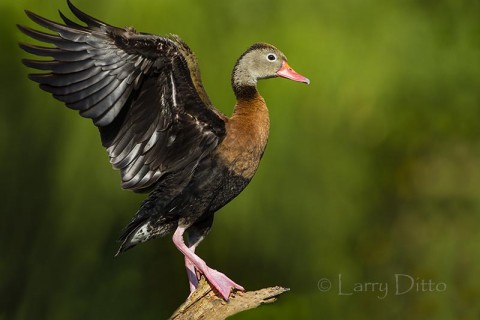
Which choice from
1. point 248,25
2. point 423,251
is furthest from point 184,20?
point 423,251

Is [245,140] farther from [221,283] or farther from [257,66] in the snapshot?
[221,283]

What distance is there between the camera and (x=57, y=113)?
645 centimetres

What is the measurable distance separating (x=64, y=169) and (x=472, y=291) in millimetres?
2536

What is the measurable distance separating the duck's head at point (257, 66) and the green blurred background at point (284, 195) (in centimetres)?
184

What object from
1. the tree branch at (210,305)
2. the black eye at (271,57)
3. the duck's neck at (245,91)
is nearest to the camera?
the tree branch at (210,305)

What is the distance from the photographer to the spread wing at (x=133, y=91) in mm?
3902

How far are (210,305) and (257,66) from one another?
995 mm

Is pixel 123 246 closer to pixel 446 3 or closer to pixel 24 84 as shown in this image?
pixel 24 84

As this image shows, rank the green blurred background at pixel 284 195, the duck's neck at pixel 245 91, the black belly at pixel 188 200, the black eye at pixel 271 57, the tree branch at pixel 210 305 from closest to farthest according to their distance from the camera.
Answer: the tree branch at pixel 210 305 < the black belly at pixel 188 200 < the duck's neck at pixel 245 91 < the black eye at pixel 271 57 < the green blurred background at pixel 284 195

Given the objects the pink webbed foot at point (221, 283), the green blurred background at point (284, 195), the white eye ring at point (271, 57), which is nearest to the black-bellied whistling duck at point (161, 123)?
the pink webbed foot at point (221, 283)

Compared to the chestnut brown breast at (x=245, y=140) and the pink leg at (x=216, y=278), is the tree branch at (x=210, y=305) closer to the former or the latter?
the pink leg at (x=216, y=278)

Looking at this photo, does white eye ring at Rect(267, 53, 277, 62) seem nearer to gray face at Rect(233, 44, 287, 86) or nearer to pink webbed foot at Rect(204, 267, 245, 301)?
gray face at Rect(233, 44, 287, 86)

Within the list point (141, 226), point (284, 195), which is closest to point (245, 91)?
point (141, 226)

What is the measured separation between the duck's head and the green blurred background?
184 centimetres
